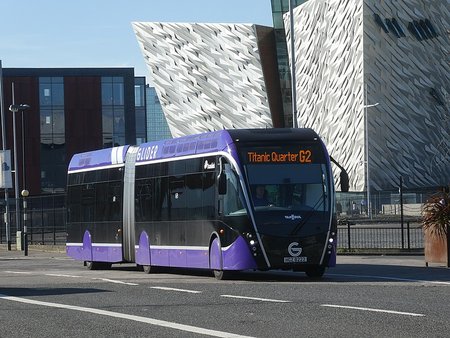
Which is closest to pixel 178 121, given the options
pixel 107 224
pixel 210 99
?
pixel 210 99

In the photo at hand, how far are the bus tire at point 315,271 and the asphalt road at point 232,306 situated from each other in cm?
16

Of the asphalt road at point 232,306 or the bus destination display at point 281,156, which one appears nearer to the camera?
the asphalt road at point 232,306

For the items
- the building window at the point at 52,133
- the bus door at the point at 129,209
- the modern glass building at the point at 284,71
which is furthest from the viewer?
the modern glass building at the point at 284,71

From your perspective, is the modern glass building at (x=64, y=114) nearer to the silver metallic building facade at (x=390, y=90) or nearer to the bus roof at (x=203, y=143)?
the silver metallic building facade at (x=390, y=90)

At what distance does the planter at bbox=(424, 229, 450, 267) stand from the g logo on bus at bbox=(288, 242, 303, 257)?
5.73 metres

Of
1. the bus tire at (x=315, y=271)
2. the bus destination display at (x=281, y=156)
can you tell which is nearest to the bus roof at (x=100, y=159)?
the bus destination display at (x=281, y=156)

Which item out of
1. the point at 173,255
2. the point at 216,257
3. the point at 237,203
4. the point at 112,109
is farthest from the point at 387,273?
the point at 112,109

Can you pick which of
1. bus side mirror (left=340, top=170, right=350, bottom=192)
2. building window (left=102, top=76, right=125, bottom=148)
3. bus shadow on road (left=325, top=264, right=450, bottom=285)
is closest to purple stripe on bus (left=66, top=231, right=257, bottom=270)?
bus shadow on road (left=325, top=264, right=450, bottom=285)

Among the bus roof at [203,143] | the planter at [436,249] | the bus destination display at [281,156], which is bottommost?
the planter at [436,249]

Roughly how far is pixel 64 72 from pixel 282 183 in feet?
238

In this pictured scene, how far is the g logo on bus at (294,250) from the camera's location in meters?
22.3

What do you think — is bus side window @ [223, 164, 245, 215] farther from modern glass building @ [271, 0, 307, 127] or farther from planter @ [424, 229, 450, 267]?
modern glass building @ [271, 0, 307, 127]

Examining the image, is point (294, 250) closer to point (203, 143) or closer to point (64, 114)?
point (203, 143)

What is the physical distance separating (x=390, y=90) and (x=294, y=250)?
6909 cm
